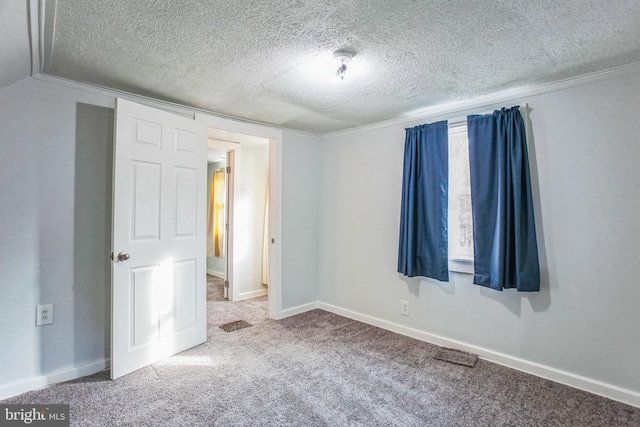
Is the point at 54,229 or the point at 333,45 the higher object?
the point at 333,45

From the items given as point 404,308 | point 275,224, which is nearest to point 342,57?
point 275,224

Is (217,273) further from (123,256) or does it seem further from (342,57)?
(342,57)

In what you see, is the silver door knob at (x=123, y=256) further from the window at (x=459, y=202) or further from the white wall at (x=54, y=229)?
the window at (x=459, y=202)

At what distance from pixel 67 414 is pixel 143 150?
5.97 ft

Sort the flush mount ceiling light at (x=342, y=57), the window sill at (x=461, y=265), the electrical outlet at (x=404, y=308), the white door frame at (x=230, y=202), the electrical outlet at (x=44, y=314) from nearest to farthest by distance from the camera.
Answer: the flush mount ceiling light at (x=342, y=57) → the electrical outlet at (x=44, y=314) → the window sill at (x=461, y=265) → the electrical outlet at (x=404, y=308) → the white door frame at (x=230, y=202)

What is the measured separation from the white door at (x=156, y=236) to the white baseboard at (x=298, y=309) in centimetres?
104

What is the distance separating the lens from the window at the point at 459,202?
2.91 meters

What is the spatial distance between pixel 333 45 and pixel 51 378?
295 cm

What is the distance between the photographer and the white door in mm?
2367

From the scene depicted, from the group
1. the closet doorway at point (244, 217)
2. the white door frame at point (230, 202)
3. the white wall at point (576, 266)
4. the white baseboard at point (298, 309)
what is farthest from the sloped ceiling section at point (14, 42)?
the white baseboard at point (298, 309)

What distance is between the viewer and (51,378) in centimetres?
225

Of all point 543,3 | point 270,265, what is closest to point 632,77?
point 543,3

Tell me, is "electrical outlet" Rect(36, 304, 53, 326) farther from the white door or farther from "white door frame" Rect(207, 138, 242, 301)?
"white door frame" Rect(207, 138, 242, 301)

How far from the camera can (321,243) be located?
4145 mm
